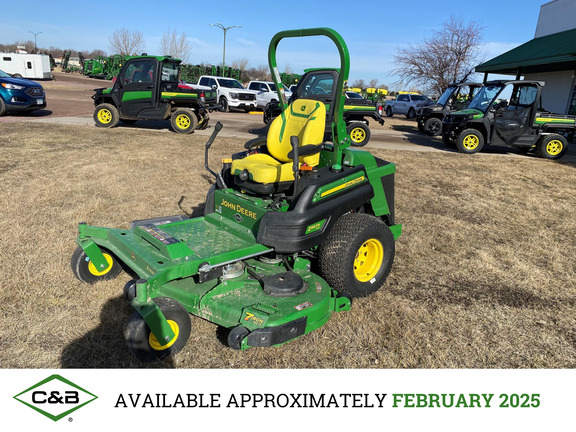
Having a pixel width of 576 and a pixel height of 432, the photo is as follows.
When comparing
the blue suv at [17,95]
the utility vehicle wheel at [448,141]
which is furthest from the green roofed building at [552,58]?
the blue suv at [17,95]

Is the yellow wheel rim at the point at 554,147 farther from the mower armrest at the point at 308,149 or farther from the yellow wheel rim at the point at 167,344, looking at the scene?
the yellow wheel rim at the point at 167,344

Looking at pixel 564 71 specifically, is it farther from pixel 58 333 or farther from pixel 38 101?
pixel 58 333

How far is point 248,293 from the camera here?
10.7 feet

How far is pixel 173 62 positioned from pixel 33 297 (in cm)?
1047

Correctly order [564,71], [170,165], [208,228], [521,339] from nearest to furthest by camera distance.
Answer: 1. [521,339]
2. [208,228]
3. [170,165]
4. [564,71]

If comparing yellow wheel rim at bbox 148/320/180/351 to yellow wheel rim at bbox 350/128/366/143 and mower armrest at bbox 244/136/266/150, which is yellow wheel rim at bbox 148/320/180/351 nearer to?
mower armrest at bbox 244/136/266/150

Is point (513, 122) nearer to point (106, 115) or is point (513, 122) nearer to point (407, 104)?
point (106, 115)

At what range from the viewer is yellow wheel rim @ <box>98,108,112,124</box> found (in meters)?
13.1

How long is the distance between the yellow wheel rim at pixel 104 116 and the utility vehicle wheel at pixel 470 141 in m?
10.5

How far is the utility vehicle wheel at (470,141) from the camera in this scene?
12.0m

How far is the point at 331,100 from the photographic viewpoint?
8578 millimetres

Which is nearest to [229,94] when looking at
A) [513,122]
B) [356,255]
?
[513,122]

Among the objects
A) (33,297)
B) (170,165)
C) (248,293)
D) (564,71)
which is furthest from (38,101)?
(564,71)

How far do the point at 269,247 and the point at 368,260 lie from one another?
1056 mm
